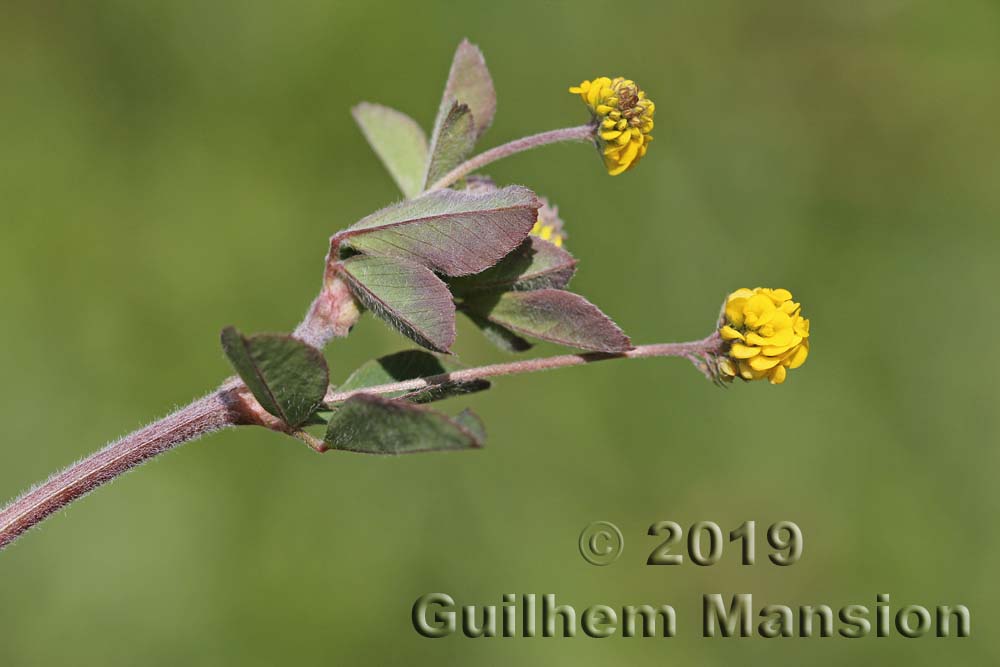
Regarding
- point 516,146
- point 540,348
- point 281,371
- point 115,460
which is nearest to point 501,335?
point 516,146

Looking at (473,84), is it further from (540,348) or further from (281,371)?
(540,348)

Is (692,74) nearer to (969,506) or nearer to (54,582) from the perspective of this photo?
(969,506)

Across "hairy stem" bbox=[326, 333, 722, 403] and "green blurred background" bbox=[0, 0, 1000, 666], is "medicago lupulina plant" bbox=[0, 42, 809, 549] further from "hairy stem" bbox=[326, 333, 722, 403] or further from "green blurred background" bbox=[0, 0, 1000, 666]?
"green blurred background" bbox=[0, 0, 1000, 666]

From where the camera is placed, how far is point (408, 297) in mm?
958

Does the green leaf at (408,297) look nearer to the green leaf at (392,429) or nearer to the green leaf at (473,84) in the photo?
the green leaf at (392,429)

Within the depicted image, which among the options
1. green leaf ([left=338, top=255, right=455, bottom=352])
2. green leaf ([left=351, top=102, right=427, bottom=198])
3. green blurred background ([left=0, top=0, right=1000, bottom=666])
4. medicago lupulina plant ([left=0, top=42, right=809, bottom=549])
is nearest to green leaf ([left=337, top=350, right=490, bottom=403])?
medicago lupulina plant ([left=0, top=42, right=809, bottom=549])

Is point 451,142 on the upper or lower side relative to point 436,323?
upper

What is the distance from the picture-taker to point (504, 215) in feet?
3.13

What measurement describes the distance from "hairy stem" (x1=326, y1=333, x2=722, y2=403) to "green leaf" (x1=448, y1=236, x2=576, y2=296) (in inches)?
3.4

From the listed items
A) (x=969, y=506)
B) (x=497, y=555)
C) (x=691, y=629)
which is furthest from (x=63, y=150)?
(x=969, y=506)

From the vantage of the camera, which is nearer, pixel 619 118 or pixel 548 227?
pixel 619 118

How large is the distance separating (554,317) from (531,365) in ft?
0.21

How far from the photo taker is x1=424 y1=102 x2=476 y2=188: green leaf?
3.52 feet

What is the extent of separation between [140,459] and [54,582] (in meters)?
1.88
